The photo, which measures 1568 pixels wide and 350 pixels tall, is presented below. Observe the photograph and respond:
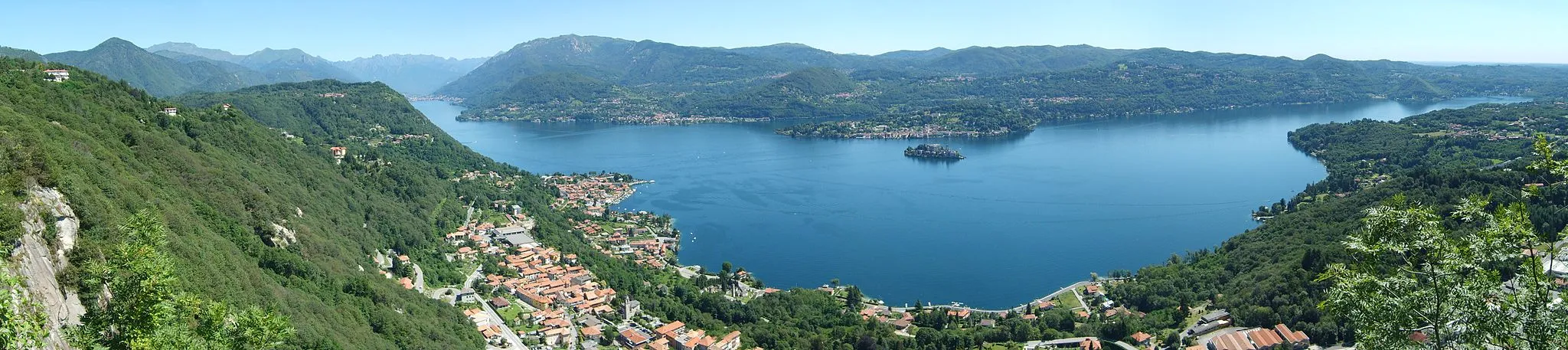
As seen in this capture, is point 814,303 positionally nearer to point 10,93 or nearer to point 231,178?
point 231,178

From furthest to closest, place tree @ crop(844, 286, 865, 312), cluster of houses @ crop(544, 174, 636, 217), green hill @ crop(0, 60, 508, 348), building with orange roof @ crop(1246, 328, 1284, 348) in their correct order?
cluster of houses @ crop(544, 174, 636, 217)
tree @ crop(844, 286, 865, 312)
building with orange roof @ crop(1246, 328, 1284, 348)
green hill @ crop(0, 60, 508, 348)

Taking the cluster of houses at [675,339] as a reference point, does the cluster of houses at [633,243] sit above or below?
below

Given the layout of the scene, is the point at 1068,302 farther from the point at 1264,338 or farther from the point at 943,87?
the point at 943,87

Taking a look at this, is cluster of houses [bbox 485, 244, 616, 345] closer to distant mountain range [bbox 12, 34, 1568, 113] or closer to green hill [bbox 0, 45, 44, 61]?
green hill [bbox 0, 45, 44, 61]

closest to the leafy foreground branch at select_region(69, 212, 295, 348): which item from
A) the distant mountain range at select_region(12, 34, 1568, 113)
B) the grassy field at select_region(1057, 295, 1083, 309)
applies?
the grassy field at select_region(1057, 295, 1083, 309)

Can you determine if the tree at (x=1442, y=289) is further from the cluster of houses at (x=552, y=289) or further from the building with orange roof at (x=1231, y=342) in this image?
Result: the cluster of houses at (x=552, y=289)

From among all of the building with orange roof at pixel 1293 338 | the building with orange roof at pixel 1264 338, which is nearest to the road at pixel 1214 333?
the building with orange roof at pixel 1264 338
